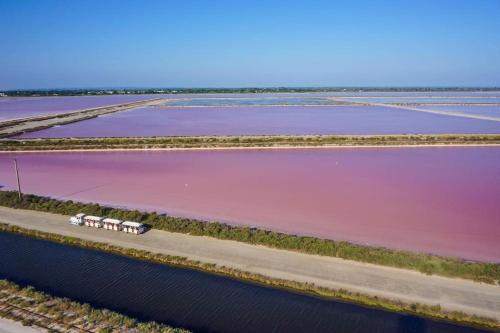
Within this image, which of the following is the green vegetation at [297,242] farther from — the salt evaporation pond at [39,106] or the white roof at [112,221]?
the salt evaporation pond at [39,106]

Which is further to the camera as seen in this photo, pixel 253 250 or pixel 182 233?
pixel 182 233

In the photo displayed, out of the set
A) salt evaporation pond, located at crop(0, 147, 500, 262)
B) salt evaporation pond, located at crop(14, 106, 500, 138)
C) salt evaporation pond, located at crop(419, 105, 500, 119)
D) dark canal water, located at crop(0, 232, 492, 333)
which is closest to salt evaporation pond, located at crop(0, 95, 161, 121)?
salt evaporation pond, located at crop(14, 106, 500, 138)

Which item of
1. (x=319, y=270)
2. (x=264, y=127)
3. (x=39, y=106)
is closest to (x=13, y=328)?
(x=319, y=270)

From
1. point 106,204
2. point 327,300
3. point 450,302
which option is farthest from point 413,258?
point 106,204

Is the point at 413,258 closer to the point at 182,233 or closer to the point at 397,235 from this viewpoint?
the point at 397,235

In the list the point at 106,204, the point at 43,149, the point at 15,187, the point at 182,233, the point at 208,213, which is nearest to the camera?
the point at 182,233
